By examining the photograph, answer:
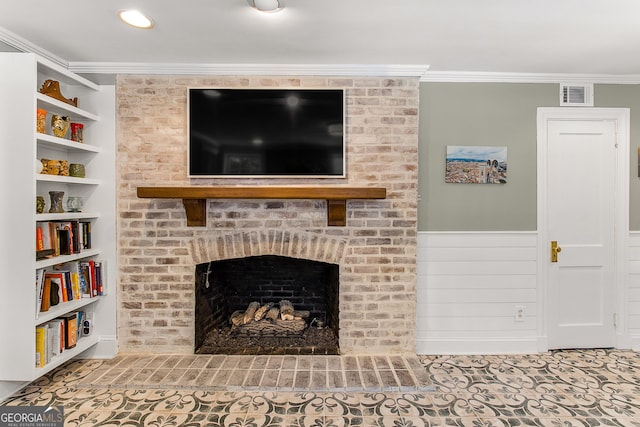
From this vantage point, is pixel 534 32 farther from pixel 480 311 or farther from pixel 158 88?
pixel 158 88

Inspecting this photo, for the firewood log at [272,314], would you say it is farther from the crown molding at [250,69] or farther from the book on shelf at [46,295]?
the crown molding at [250,69]

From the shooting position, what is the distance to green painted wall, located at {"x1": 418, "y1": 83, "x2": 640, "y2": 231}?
10.0 feet

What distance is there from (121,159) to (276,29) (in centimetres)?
158

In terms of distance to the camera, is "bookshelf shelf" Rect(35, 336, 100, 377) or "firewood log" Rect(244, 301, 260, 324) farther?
"firewood log" Rect(244, 301, 260, 324)

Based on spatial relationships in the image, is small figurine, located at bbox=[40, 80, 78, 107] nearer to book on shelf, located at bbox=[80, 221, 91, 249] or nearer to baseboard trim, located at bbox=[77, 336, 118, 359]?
book on shelf, located at bbox=[80, 221, 91, 249]

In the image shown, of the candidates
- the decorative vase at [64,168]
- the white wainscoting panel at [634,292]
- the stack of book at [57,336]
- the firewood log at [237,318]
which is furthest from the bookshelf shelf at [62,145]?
the white wainscoting panel at [634,292]

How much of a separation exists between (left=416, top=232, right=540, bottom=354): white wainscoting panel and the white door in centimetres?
26

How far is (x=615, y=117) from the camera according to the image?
3133 mm

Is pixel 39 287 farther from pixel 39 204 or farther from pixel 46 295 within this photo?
pixel 39 204

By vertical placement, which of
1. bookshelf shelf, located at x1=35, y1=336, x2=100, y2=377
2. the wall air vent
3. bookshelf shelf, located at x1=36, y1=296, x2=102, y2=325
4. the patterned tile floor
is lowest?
the patterned tile floor

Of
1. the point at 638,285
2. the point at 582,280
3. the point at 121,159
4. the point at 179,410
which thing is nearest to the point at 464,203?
the point at 582,280

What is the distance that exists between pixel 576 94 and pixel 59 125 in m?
4.00

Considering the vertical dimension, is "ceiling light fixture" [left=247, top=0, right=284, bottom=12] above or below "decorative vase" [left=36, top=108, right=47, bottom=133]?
above

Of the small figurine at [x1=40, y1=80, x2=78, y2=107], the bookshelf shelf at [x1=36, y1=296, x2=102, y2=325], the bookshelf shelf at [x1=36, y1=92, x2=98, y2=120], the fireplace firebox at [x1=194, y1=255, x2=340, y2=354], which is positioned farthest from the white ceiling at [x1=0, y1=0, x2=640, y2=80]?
the bookshelf shelf at [x1=36, y1=296, x2=102, y2=325]
